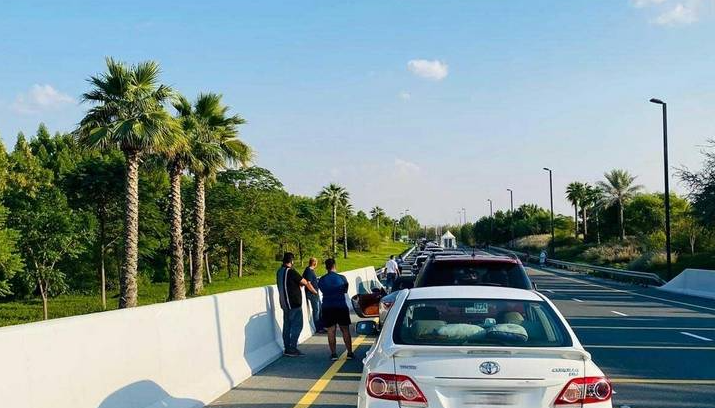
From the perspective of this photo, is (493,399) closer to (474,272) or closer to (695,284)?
(474,272)

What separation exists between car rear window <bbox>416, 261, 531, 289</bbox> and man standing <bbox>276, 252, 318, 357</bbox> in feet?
9.18

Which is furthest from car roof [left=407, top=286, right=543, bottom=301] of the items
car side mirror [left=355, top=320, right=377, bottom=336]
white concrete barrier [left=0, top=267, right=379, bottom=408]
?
white concrete barrier [left=0, top=267, right=379, bottom=408]

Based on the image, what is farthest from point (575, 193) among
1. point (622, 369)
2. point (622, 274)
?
point (622, 369)

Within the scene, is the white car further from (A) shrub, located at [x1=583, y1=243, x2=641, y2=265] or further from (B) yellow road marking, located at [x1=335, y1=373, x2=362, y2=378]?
(A) shrub, located at [x1=583, y1=243, x2=641, y2=265]

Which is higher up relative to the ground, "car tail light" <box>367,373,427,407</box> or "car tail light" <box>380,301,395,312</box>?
"car tail light" <box>367,373,427,407</box>

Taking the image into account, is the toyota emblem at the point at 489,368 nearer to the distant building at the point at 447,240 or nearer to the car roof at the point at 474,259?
the car roof at the point at 474,259

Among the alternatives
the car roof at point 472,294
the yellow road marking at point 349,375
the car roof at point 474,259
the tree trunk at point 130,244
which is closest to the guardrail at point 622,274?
the tree trunk at point 130,244

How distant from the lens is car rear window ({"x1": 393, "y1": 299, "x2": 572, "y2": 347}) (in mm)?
5598

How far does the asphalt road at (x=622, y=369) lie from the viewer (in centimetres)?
902

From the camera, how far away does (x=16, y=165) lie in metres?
68.0

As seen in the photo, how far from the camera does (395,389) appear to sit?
5.02 m

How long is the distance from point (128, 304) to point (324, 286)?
21.7 meters

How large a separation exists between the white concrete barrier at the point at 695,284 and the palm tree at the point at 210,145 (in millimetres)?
21883

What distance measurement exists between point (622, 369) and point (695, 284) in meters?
23.5
